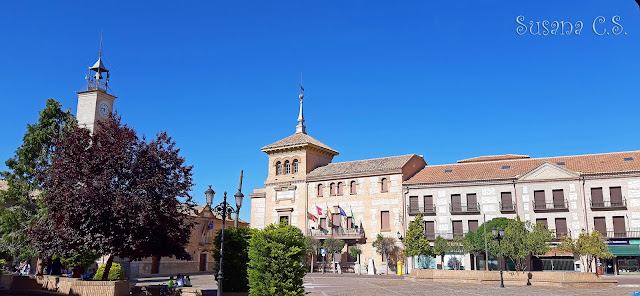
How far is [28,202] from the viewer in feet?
81.4

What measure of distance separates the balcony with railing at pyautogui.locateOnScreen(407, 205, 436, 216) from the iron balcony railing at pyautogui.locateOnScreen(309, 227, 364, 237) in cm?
470

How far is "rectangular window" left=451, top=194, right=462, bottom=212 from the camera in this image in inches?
1650

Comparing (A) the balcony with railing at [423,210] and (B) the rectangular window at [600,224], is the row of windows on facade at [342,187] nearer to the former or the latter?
(A) the balcony with railing at [423,210]

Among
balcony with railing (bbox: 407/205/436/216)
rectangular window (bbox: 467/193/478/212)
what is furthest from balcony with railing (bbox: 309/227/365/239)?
rectangular window (bbox: 467/193/478/212)

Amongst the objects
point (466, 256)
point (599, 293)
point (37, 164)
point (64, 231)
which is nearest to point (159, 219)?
point (64, 231)

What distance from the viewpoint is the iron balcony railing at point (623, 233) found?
3619 centimetres

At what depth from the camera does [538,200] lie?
130 ft

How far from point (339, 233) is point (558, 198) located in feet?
58.9

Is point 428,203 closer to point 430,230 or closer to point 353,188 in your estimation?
point 430,230

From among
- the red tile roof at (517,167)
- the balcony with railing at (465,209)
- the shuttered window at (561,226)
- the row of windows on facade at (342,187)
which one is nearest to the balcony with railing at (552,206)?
the shuttered window at (561,226)

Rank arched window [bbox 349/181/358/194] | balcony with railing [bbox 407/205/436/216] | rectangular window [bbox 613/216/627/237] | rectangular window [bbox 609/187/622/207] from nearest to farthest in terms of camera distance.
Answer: rectangular window [bbox 613/216/627/237], rectangular window [bbox 609/187/622/207], balcony with railing [bbox 407/205/436/216], arched window [bbox 349/181/358/194]

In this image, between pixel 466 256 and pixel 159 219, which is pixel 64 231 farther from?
pixel 466 256

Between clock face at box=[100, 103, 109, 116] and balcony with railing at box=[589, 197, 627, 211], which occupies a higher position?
clock face at box=[100, 103, 109, 116]

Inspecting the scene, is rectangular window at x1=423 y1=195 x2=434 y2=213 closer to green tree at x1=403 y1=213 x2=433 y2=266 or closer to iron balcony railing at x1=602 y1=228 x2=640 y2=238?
green tree at x1=403 y1=213 x2=433 y2=266
